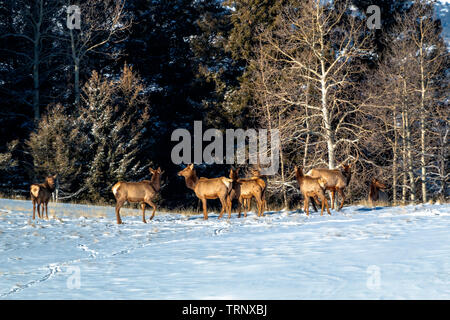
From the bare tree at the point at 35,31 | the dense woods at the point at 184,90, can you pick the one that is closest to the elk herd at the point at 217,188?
the dense woods at the point at 184,90

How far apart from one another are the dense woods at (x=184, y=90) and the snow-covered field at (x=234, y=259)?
1479 cm

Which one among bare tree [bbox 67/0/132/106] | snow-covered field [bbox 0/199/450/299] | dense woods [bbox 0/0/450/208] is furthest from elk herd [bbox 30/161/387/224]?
bare tree [bbox 67/0/132/106]

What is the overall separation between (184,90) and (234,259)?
33965mm

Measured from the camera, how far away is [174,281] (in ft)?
25.3

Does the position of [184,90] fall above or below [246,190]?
above

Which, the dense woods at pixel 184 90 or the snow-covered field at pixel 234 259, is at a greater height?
the dense woods at pixel 184 90

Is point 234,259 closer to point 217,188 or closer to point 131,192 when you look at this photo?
point 131,192

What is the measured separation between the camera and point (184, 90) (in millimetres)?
42500

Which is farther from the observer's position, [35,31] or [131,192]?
[35,31]

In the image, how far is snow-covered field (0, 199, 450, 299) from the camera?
23.1 feet

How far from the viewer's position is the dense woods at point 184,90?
3073cm

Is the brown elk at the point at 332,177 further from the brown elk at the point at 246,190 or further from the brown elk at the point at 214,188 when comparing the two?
the brown elk at the point at 214,188

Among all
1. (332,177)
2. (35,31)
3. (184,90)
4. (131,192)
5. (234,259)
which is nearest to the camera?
(234,259)

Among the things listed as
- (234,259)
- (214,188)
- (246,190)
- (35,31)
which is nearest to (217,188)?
(214,188)
